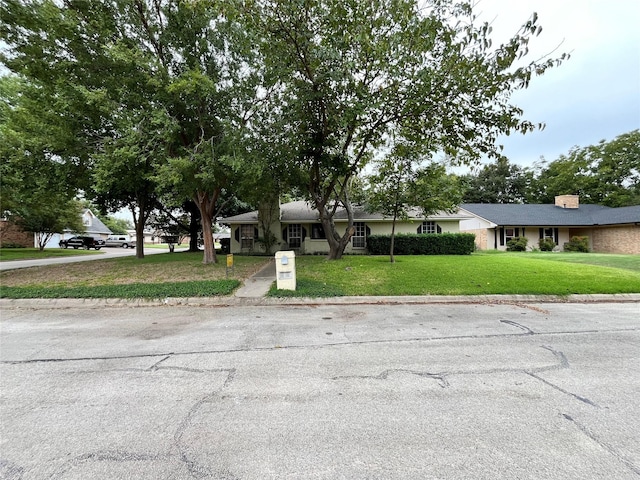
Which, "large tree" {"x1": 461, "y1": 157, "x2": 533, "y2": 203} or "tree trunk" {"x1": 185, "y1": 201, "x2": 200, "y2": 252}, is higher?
"large tree" {"x1": 461, "y1": 157, "x2": 533, "y2": 203}

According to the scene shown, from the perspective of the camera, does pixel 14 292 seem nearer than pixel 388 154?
Yes

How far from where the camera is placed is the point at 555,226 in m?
26.8

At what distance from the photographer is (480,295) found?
331 inches

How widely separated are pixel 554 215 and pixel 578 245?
4.01 meters

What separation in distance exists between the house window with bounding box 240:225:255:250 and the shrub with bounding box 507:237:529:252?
66.9 feet

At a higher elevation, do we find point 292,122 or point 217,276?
point 292,122

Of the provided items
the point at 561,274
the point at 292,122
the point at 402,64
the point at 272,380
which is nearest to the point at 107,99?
the point at 292,122

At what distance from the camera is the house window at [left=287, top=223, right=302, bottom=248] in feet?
73.9

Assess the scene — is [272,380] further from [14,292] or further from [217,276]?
[14,292]

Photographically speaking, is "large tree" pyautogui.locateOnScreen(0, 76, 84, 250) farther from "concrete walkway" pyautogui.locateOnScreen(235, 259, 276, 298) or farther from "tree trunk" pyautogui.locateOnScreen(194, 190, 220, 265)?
"concrete walkway" pyautogui.locateOnScreen(235, 259, 276, 298)

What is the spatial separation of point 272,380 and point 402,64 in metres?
8.58

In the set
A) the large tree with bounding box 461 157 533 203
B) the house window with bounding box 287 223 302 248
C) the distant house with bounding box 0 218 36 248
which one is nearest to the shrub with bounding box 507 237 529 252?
the house window with bounding box 287 223 302 248

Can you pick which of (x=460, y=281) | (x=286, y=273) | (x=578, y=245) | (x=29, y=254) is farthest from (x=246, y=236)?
(x=578, y=245)

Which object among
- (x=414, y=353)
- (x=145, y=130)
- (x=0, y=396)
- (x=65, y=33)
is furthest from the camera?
(x=145, y=130)
